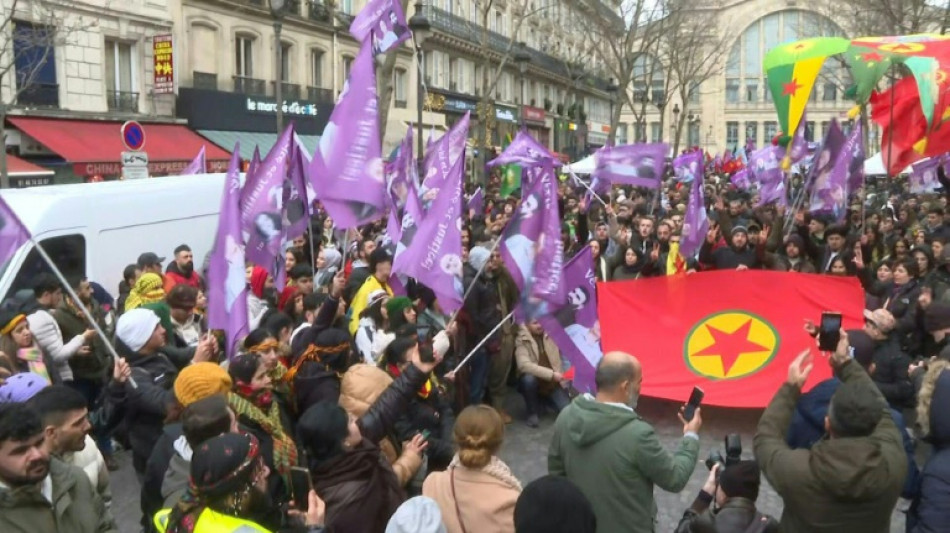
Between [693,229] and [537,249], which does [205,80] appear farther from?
[537,249]

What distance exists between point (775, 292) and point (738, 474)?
3914 mm

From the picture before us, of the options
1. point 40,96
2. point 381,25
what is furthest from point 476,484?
point 40,96

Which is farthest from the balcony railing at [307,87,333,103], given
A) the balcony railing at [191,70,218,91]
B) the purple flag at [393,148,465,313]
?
the purple flag at [393,148,465,313]

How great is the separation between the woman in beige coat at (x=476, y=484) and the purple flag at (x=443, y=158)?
5456 mm

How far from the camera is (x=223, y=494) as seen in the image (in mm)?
2779

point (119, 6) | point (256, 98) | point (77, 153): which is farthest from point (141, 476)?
point (256, 98)

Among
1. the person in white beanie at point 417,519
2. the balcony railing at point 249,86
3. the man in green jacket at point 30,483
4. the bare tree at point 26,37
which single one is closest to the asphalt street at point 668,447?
the man in green jacket at point 30,483

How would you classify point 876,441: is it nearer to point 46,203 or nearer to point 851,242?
point 851,242

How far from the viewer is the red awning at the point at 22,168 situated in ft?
56.5

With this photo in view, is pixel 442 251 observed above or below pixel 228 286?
above

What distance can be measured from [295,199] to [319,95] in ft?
72.1

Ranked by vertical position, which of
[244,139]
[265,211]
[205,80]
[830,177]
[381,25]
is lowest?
[265,211]

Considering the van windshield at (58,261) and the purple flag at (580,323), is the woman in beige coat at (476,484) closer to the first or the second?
the purple flag at (580,323)

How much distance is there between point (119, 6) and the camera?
20719mm
